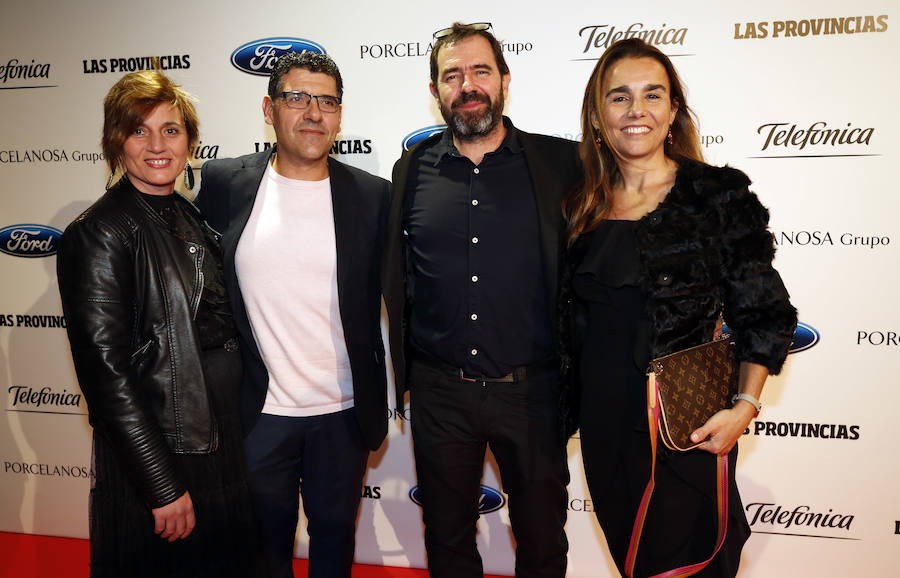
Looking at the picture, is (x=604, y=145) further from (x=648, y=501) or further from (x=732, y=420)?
(x=648, y=501)

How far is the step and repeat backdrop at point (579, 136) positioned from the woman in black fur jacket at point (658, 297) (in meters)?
1.13

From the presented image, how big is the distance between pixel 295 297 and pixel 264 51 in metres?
1.73

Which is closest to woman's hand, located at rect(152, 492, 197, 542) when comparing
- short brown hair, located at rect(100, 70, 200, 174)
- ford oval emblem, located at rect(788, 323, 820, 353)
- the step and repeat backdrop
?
short brown hair, located at rect(100, 70, 200, 174)

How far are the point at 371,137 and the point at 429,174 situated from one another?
37.8 inches

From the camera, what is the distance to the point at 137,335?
192 centimetres

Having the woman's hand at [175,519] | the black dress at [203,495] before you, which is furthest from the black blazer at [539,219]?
the woman's hand at [175,519]

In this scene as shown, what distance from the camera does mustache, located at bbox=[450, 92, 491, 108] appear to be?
2.33m

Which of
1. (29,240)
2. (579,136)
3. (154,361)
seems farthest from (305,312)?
(29,240)

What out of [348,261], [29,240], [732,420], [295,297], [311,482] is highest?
[29,240]

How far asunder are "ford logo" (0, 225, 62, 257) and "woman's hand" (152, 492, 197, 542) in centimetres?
246

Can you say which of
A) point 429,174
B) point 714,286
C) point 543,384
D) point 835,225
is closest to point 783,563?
point 835,225

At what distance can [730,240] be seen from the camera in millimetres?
1727

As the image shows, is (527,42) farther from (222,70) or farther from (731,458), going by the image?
(731,458)

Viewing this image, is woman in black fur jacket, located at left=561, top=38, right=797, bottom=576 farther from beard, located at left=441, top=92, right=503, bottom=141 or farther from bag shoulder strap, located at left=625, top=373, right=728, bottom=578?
beard, located at left=441, top=92, right=503, bottom=141
